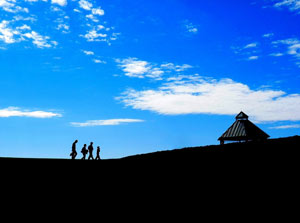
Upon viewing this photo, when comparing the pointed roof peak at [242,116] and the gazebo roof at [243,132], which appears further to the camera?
the pointed roof peak at [242,116]

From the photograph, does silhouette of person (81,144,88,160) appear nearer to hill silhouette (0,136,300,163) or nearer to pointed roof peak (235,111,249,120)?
hill silhouette (0,136,300,163)

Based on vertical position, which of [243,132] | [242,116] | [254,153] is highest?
[242,116]

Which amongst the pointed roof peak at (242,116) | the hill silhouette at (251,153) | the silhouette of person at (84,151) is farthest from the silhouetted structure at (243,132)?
the silhouette of person at (84,151)

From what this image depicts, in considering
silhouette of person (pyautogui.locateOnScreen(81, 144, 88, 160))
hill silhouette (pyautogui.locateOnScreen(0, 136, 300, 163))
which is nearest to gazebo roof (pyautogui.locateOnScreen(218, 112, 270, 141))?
hill silhouette (pyautogui.locateOnScreen(0, 136, 300, 163))

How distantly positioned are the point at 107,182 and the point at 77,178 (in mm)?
1271

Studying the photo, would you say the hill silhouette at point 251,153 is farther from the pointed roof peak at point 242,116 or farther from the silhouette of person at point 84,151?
the pointed roof peak at point 242,116

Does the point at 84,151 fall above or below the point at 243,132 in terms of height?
below

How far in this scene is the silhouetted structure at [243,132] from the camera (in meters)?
29.5

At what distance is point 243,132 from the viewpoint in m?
29.7

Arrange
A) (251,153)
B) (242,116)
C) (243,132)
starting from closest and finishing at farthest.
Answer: (251,153)
(243,132)
(242,116)

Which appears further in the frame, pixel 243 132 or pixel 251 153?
pixel 243 132

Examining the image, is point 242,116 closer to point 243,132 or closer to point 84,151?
point 243,132

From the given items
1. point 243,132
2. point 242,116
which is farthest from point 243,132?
point 242,116

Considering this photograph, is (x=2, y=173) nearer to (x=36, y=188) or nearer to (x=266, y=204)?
(x=36, y=188)
